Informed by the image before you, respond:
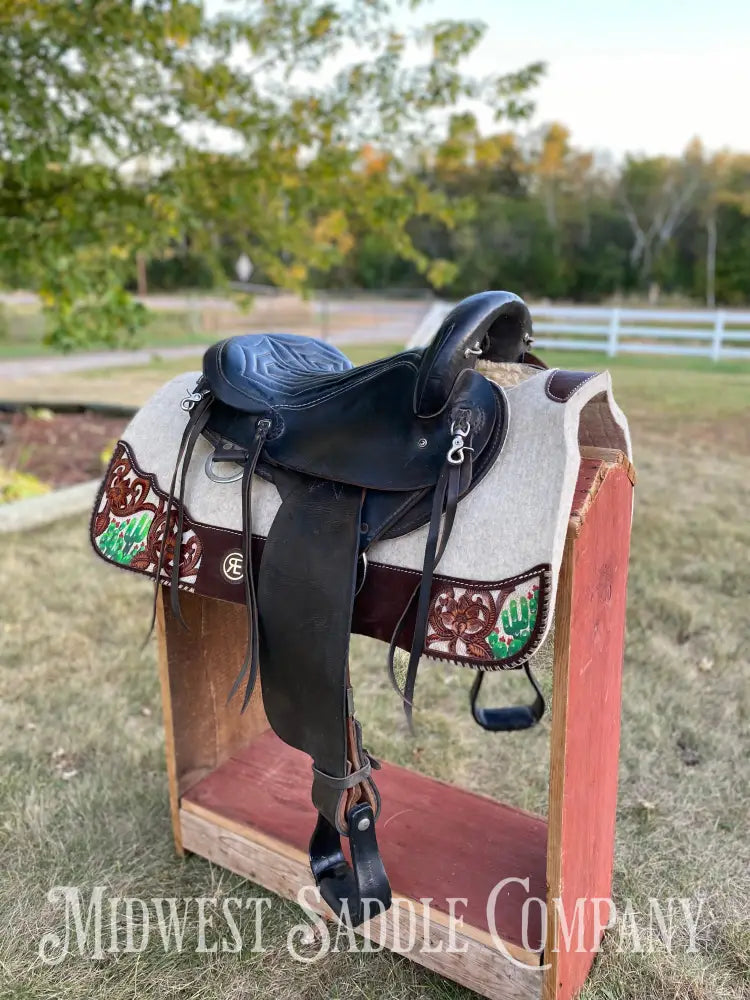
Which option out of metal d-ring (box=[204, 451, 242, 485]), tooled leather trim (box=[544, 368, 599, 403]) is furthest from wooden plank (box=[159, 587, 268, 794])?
tooled leather trim (box=[544, 368, 599, 403])

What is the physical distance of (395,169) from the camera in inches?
193

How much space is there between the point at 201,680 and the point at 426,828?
63 cm

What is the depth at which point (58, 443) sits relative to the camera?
17.1 ft

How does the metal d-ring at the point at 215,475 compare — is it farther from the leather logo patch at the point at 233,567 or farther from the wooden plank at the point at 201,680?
the wooden plank at the point at 201,680

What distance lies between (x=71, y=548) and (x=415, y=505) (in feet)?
9.88

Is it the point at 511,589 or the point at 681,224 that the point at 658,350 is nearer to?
the point at 511,589

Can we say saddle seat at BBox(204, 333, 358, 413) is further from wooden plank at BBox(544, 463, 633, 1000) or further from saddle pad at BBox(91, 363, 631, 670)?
wooden plank at BBox(544, 463, 633, 1000)

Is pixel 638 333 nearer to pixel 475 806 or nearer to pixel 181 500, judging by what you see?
pixel 475 806

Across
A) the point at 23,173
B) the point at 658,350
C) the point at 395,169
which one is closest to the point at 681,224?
the point at 658,350

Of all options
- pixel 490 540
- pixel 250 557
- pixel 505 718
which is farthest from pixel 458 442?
pixel 505 718

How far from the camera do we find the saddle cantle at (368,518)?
105cm

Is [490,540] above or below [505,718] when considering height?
above

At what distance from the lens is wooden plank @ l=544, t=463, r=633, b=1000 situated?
1111 millimetres

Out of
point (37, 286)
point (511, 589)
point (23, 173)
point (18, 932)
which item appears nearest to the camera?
point (511, 589)
